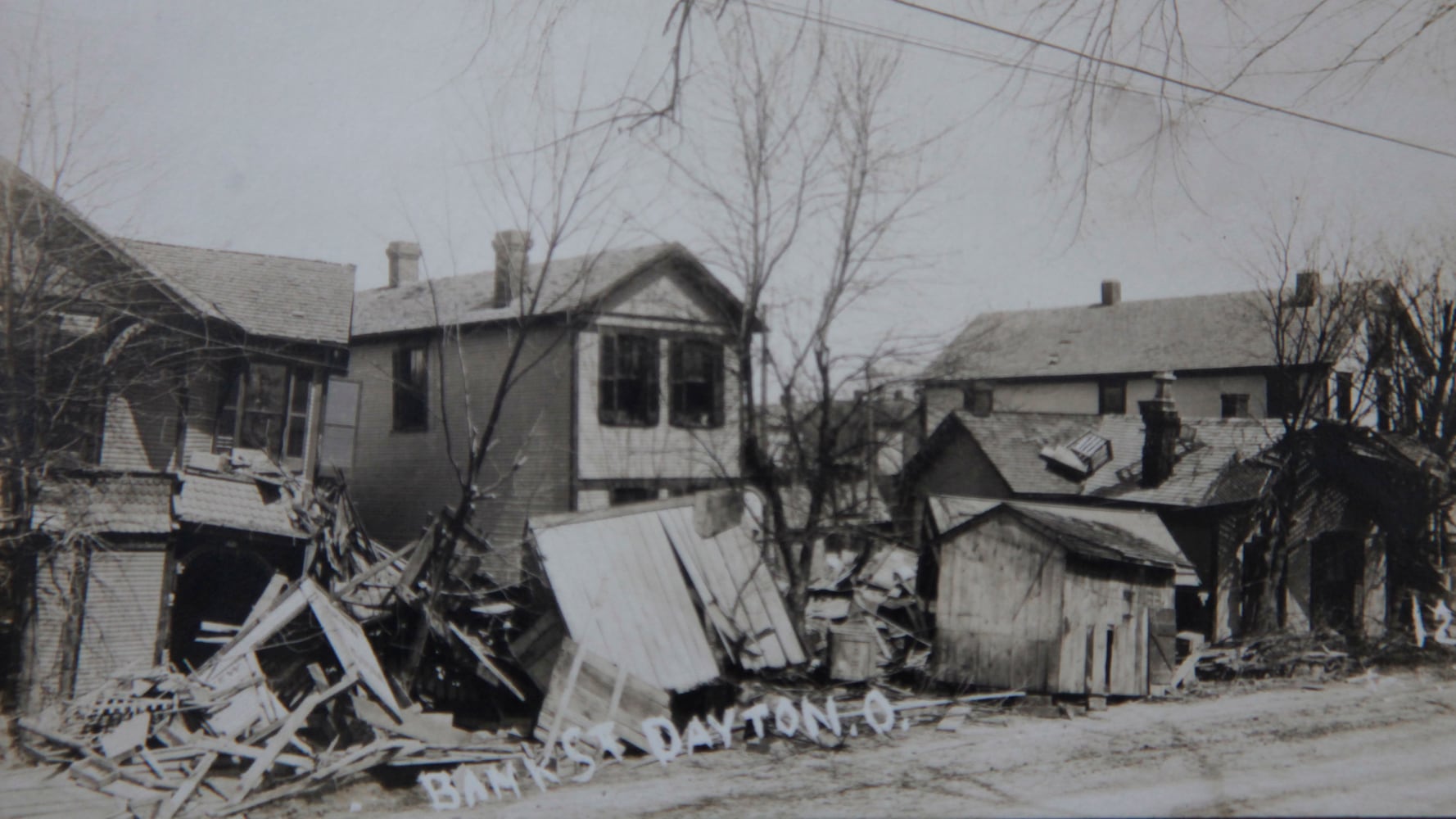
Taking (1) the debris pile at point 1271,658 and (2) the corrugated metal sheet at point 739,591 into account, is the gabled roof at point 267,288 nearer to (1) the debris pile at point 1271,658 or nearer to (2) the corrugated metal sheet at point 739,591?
(2) the corrugated metal sheet at point 739,591

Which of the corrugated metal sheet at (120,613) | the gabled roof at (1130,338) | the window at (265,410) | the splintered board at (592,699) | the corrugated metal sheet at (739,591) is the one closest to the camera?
the splintered board at (592,699)

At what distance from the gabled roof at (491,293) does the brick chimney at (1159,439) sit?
33.7ft

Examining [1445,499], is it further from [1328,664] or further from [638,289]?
[638,289]

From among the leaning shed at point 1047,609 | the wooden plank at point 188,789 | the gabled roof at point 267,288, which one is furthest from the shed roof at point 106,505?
the leaning shed at point 1047,609

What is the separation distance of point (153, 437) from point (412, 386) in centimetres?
796

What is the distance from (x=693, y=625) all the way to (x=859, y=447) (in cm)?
451

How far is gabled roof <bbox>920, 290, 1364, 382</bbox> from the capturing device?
36.9m

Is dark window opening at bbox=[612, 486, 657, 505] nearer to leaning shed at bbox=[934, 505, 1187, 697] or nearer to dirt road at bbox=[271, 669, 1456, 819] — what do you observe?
leaning shed at bbox=[934, 505, 1187, 697]

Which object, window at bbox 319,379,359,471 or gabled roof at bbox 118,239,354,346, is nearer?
gabled roof at bbox 118,239,354,346

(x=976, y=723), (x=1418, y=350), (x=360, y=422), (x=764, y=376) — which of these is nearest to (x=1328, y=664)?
(x=1418, y=350)

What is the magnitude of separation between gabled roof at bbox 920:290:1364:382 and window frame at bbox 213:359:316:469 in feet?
72.3

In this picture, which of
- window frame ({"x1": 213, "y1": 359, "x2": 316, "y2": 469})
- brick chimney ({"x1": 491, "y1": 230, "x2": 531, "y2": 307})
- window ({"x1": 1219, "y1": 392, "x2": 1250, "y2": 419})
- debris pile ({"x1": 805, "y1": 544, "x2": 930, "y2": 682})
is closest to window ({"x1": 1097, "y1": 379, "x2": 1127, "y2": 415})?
window ({"x1": 1219, "y1": 392, "x2": 1250, "y2": 419})

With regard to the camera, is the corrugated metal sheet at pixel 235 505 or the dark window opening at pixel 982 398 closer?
the corrugated metal sheet at pixel 235 505

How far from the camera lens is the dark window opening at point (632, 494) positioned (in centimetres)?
2161
